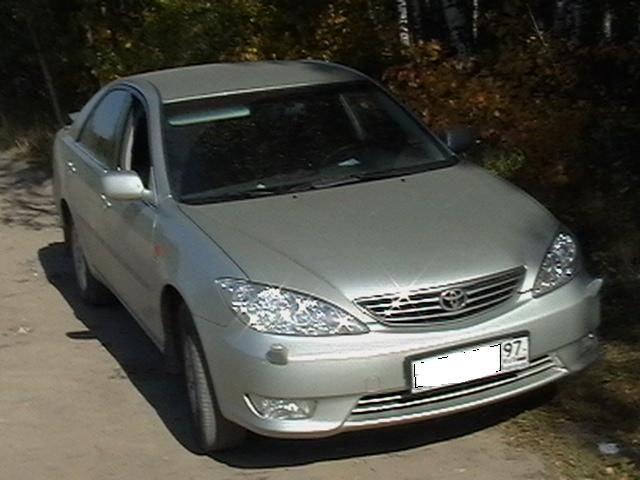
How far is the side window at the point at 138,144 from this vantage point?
6.85 metres

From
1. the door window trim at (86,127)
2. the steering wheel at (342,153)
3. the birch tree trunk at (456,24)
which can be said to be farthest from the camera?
the birch tree trunk at (456,24)

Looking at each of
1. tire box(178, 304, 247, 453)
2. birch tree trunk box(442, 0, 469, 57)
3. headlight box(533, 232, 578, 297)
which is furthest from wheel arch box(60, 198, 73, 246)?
birch tree trunk box(442, 0, 469, 57)

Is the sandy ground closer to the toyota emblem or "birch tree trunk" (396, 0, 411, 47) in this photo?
the toyota emblem

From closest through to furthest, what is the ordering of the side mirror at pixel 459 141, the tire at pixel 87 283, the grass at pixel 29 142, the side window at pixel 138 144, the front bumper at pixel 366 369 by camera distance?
the front bumper at pixel 366 369 < the side window at pixel 138 144 < the side mirror at pixel 459 141 < the tire at pixel 87 283 < the grass at pixel 29 142

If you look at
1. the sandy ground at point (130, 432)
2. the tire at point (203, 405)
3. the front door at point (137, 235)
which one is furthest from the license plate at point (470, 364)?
the front door at point (137, 235)

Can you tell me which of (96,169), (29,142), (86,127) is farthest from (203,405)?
(29,142)

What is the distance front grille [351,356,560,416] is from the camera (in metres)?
5.35

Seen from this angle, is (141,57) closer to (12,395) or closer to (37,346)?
(37,346)

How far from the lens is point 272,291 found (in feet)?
17.7

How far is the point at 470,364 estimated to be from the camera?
540 cm

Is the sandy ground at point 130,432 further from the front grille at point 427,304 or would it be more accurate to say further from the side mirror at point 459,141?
the side mirror at point 459,141

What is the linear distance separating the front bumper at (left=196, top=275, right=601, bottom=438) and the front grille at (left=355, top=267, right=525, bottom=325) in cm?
6

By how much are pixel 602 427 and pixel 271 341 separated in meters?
1.58

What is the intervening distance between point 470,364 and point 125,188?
1.98m
